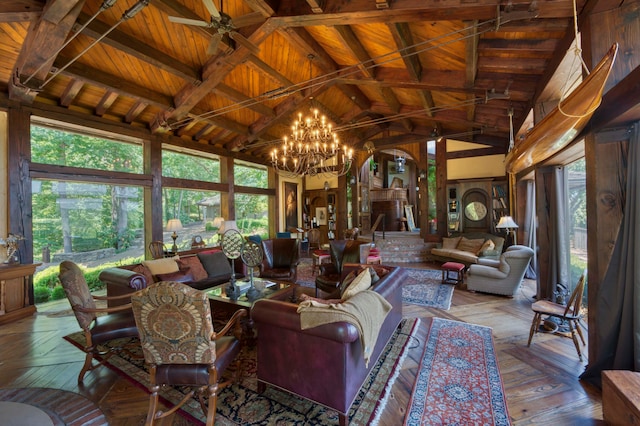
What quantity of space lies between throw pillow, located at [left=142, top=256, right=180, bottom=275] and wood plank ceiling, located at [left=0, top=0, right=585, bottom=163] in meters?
2.79

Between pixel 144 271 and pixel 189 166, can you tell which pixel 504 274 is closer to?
Result: pixel 144 271

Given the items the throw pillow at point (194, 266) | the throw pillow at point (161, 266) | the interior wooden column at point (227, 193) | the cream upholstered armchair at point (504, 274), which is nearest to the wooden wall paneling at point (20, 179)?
the throw pillow at point (161, 266)

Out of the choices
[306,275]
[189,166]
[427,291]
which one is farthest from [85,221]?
[427,291]

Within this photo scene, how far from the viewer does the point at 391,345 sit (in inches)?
112

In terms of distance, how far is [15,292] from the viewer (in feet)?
12.5

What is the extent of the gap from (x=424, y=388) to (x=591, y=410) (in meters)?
1.19

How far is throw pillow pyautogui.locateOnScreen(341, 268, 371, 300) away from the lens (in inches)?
84.9

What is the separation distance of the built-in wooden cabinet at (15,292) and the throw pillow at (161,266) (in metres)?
1.72

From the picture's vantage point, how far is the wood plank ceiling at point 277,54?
8.51ft

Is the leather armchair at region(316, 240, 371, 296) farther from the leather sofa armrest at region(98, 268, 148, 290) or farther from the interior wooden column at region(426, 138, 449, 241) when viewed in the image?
the interior wooden column at region(426, 138, 449, 241)

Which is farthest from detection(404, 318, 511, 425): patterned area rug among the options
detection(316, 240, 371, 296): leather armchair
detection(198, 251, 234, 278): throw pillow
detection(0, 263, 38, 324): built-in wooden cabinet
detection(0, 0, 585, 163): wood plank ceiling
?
detection(0, 263, 38, 324): built-in wooden cabinet

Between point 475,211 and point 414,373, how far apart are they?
620cm

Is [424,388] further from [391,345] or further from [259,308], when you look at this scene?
[259,308]

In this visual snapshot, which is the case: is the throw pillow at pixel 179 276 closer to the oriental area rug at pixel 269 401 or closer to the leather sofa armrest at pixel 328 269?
the oriental area rug at pixel 269 401
